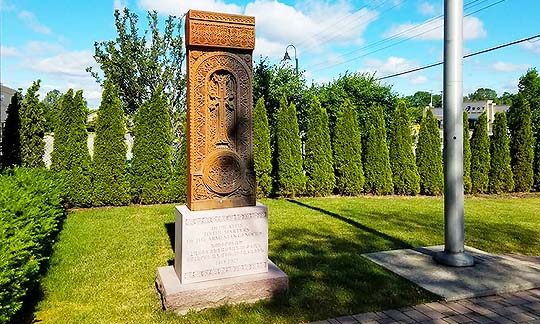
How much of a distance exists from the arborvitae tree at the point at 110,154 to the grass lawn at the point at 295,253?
474 mm

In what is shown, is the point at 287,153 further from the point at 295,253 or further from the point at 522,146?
the point at 522,146

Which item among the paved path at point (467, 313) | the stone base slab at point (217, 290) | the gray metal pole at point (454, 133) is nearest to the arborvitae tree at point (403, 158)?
the gray metal pole at point (454, 133)

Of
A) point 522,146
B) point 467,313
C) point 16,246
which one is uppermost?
point 522,146

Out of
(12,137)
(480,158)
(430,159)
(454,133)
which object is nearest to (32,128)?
(12,137)

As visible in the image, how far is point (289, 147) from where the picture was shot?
1043 centimetres

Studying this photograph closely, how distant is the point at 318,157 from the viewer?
1067 cm

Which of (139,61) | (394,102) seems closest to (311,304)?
(139,61)

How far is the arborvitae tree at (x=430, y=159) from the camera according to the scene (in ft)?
36.7

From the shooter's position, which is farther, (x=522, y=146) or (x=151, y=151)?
(x=522, y=146)

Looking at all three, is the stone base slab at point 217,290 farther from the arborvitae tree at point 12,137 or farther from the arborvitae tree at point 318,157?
the arborvitae tree at point 318,157

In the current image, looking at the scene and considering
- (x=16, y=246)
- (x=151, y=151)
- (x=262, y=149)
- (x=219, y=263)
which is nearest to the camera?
→ (x=16, y=246)

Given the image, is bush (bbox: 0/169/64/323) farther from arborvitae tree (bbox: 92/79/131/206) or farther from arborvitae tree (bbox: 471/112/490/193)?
arborvitae tree (bbox: 471/112/490/193)

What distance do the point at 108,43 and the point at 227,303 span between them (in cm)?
1057

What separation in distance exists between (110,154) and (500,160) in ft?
36.8
